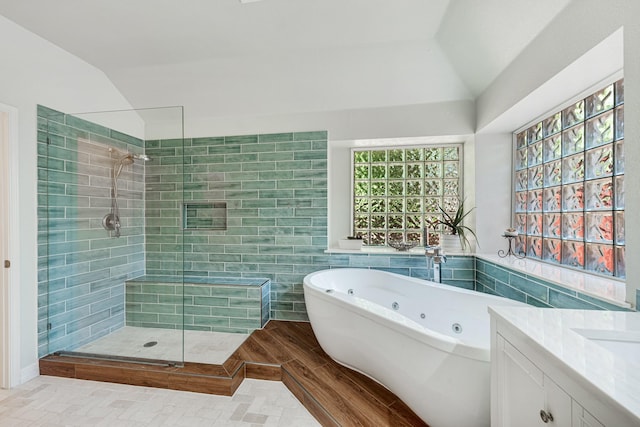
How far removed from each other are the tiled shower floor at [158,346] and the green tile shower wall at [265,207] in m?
0.71

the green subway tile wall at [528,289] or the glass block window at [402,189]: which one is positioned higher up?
the glass block window at [402,189]

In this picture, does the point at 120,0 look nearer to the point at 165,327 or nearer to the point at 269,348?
the point at 165,327

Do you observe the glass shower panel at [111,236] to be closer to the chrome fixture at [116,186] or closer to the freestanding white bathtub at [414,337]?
the chrome fixture at [116,186]

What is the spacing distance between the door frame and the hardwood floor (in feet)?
0.71

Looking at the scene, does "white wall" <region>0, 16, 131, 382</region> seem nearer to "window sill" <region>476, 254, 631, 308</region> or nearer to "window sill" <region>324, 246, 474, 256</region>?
"window sill" <region>324, 246, 474, 256</region>

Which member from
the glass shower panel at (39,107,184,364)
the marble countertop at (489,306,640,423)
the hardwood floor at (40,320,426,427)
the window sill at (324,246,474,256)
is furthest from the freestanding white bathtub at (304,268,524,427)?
the glass shower panel at (39,107,184,364)

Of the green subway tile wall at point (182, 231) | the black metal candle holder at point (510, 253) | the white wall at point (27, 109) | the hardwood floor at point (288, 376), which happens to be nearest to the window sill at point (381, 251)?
the green subway tile wall at point (182, 231)

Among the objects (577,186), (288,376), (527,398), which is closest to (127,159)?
(288,376)

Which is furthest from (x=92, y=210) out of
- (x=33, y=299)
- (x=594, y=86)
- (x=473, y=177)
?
(x=594, y=86)

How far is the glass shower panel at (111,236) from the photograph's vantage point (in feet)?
7.72

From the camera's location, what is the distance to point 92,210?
2.47 meters

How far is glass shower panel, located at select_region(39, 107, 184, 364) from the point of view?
7.72 ft

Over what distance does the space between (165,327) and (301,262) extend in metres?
1.40

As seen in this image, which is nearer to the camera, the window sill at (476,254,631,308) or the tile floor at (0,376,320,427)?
the window sill at (476,254,631,308)
